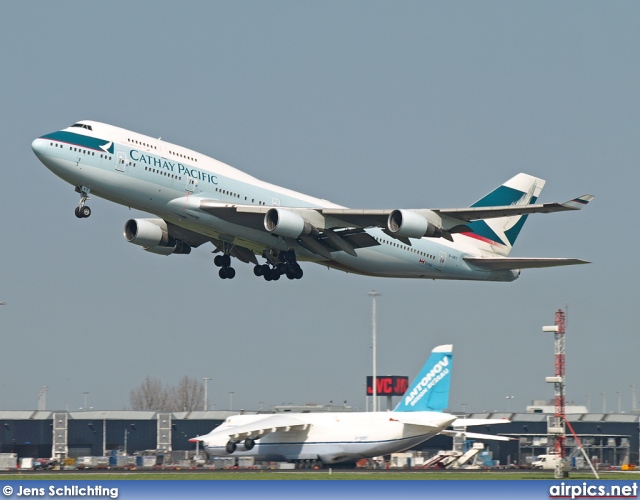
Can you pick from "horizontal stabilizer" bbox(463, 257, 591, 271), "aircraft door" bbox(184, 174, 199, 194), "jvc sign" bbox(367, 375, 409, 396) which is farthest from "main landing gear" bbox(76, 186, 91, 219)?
"jvc sign" bbox(367, 375, 409, 396)

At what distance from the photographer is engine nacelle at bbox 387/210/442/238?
47062 millimetres

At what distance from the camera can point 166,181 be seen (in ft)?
150

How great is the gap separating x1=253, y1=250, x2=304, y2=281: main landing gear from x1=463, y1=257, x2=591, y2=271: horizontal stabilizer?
33.5 ft

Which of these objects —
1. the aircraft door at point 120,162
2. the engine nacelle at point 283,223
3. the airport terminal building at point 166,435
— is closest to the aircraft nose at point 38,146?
the aircraft door at point 120,162

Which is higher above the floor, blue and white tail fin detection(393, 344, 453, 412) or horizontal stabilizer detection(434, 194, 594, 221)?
horizontal stabilizer detection(434, 194, 594, 221)

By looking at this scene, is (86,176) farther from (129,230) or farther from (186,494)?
(186,494)

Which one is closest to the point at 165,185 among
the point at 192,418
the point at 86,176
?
the point at 86,176

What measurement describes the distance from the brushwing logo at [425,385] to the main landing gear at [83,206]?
22.0 m

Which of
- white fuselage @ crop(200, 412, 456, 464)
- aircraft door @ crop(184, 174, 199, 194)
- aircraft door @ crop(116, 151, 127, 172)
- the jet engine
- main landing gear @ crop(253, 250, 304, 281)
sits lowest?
white fuselage @ crop(200, 412, 456, 464)

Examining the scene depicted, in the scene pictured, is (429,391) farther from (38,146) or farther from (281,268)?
(38,146)

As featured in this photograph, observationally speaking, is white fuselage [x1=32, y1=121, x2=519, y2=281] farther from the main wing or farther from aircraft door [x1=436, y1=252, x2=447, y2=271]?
the main wing

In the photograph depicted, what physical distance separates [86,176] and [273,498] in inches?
715

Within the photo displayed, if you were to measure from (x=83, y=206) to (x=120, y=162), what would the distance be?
9.17 ft

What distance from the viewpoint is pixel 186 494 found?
→ 34.7 metres
